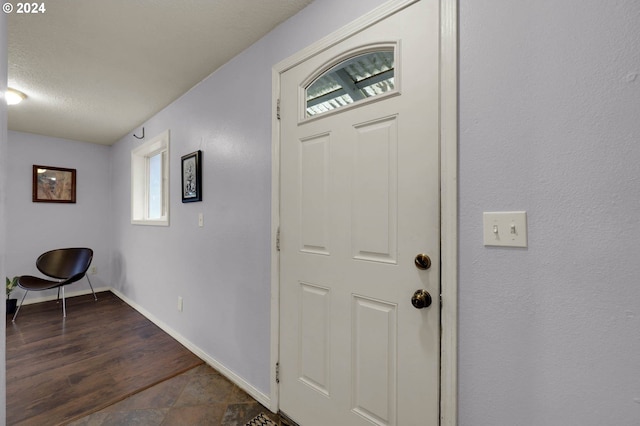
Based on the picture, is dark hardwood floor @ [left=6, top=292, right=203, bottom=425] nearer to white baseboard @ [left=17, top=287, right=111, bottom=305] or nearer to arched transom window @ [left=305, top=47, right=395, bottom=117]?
white baseboard @ [left=17, top=287, right=111, bottom=305]

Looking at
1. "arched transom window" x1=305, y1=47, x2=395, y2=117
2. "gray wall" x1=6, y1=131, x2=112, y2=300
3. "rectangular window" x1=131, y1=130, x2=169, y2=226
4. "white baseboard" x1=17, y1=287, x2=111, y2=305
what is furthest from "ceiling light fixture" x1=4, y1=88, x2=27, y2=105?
"arched transom window" x1=305, y1=47, x2=395, y2=117

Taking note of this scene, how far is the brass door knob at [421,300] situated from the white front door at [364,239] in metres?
0.03

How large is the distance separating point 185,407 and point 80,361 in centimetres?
124

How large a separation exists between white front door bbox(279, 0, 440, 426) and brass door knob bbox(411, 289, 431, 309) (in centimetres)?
3

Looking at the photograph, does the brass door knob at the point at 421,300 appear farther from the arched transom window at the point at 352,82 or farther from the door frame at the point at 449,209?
the arched transom window at the point at 352,82

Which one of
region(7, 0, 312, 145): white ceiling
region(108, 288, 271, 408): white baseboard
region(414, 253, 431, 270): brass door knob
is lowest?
region(108, 288, 271, 408): white baseboard

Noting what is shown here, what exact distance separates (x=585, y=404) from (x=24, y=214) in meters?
5.67

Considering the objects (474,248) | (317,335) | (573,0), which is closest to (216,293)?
(317,335)

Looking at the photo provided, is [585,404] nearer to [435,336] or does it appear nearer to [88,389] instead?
[435,336]

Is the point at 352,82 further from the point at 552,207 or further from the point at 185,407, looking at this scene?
the point at 185,407

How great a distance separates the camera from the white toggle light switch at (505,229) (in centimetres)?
88

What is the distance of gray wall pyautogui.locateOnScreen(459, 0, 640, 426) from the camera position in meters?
0.75

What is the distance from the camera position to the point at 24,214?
147 inches

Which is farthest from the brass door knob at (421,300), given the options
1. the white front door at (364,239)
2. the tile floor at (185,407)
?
the tile floor at (185,407)
